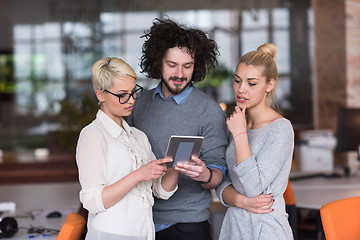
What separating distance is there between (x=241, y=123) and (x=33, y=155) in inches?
317

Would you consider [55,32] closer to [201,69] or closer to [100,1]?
[100,1]

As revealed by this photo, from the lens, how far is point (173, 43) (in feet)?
7.51

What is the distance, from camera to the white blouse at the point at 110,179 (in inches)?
70.0

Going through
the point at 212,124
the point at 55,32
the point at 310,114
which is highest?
the point at 55,32

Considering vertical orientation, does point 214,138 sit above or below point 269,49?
below

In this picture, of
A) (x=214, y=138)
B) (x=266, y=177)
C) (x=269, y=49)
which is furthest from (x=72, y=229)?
(x=269, y=49)

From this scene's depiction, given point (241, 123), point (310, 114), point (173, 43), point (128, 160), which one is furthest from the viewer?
point (310, 114)

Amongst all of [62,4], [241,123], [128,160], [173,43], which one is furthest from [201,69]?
[62,4]

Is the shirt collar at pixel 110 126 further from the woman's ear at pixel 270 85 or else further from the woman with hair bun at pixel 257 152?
the woman's ear at pixel 270 85

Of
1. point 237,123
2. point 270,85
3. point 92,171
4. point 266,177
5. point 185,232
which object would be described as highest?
point 270,85

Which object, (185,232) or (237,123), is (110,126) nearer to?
(237,123)

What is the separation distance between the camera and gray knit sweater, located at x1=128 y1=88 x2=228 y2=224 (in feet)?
7.54

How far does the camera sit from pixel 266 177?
205 cm

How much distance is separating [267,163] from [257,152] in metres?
0.10
